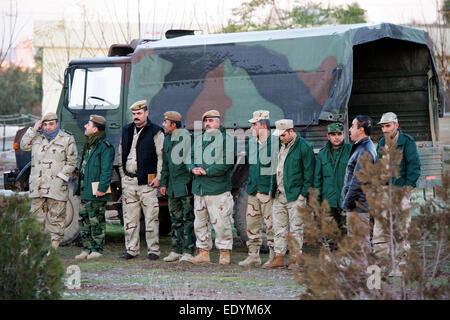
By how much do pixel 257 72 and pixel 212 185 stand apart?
191cm

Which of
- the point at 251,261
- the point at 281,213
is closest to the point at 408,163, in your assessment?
the point at 281,213

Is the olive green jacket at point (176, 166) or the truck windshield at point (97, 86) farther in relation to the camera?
the truck windshield at point (97, 86)

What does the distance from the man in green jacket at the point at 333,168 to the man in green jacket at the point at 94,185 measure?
2.54 meters

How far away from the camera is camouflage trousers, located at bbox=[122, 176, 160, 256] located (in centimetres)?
808

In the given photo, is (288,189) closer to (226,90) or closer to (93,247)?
(226,90)

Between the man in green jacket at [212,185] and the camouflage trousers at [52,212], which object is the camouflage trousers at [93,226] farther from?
the man in green jacket at [212,185]

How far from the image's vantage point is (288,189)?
292 inches

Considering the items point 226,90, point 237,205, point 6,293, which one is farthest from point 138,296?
point 226,90

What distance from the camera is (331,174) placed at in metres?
7.46

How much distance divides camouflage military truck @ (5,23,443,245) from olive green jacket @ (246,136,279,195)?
0.92 metres

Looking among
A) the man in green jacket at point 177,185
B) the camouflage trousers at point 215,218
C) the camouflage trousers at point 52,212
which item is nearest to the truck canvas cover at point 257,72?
the man in green jacket at point 177,185

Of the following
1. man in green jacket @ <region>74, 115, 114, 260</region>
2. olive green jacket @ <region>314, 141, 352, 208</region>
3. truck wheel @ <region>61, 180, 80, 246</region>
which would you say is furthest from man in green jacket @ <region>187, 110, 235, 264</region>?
truck wheel @ <region>61, 180, 80, 246</region>

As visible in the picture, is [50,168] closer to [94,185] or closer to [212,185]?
[94,185]

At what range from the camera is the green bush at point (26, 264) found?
14.7ft
